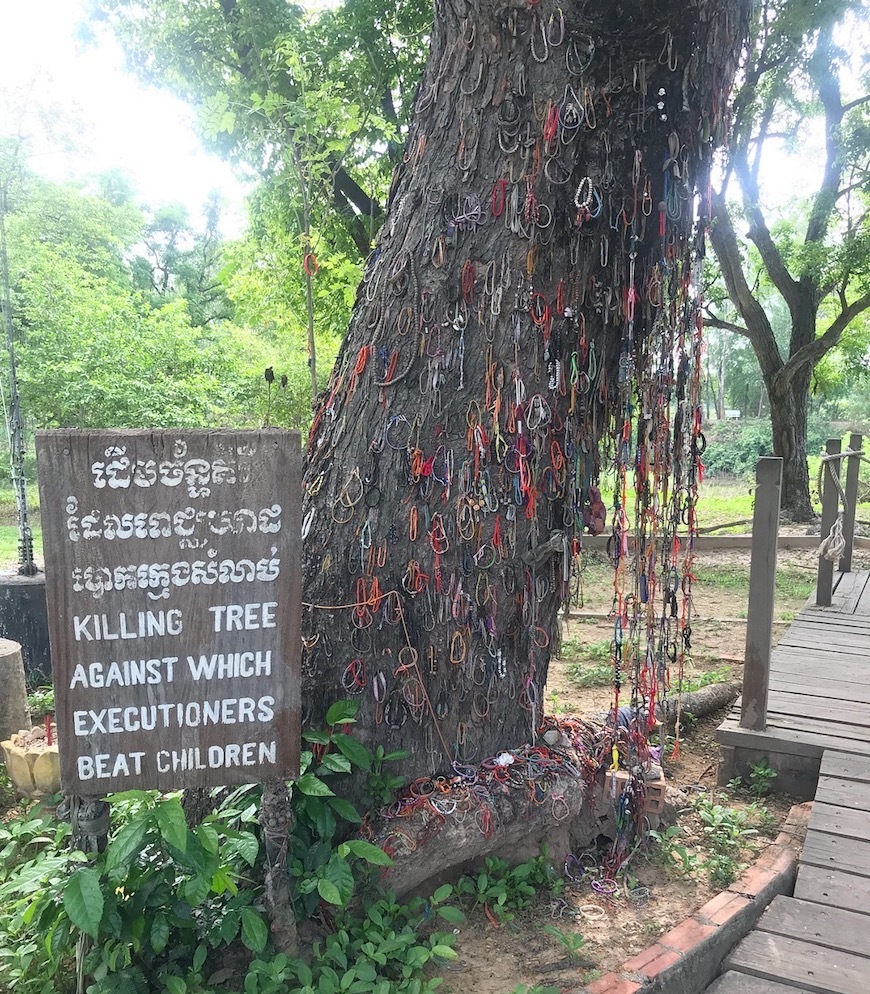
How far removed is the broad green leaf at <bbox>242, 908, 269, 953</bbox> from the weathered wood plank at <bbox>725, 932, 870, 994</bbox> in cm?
152

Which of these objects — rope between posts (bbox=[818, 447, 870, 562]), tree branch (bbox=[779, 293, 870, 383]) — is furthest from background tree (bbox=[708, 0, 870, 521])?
rope between posts (bbox=[818, 447, 870, 562])

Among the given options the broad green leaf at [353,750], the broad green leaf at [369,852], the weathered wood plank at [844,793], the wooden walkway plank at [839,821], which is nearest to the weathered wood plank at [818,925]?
the wooden walkway plank at [839,821]

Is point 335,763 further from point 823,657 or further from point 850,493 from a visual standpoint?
point 850,493

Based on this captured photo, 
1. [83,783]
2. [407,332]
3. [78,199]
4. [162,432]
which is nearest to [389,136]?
[407,332]

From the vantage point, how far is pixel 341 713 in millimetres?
2412

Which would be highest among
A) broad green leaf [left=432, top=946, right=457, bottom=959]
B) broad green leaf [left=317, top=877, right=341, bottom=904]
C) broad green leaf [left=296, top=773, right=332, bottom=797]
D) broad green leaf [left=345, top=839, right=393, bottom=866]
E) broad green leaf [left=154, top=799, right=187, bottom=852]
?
broad green leaf [left=154, top=799, right=187, bottom=852]

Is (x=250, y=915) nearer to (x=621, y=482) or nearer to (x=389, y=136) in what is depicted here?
(x=621, y=482)

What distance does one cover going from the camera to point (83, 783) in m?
1.96

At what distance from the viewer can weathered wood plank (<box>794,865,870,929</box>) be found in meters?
2.60

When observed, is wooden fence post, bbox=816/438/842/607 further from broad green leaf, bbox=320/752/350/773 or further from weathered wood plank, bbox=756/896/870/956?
broad green leaf, bbox=320/752/350/773

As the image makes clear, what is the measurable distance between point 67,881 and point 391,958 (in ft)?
3.24

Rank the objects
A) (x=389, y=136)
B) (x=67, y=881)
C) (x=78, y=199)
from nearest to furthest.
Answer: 1. (x=67, y=881)
2. (x=389, y=136)
3. (x=78, y=199)

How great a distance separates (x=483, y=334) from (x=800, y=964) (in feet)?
7.65

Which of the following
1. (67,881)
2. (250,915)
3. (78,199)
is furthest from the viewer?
(78,199)
